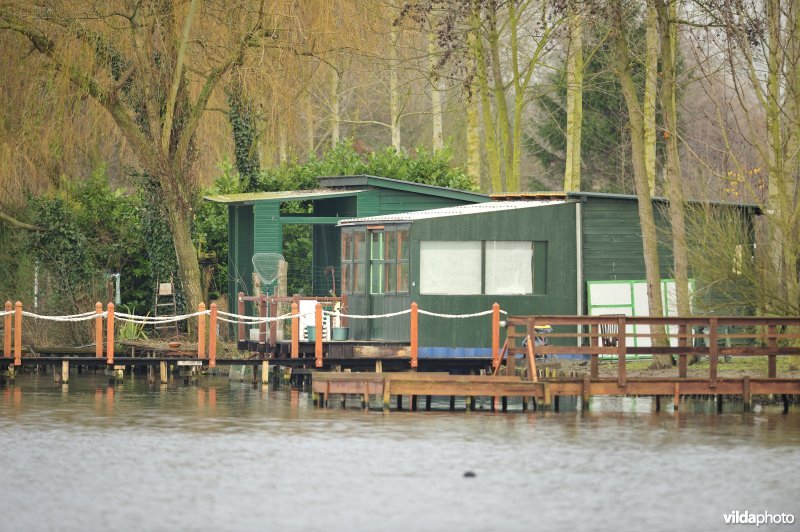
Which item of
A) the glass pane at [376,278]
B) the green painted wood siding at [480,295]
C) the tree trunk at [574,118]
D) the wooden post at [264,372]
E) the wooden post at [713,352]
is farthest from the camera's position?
the tree trunk at [574,118]

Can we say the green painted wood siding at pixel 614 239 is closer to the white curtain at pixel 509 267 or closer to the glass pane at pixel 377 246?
the white curtain at pixel 509 267

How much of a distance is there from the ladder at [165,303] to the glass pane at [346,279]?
4748 millimetres

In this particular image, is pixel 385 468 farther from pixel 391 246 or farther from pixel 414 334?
pixel 391 246

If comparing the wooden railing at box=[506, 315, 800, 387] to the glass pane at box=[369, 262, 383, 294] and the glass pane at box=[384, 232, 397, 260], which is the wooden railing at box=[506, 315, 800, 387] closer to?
the glass pane at box=[384, 232, 397, 260]

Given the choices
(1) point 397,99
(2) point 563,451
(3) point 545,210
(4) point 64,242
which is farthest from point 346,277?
(1) point 397,99

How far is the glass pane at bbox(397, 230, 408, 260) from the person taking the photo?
3175cm

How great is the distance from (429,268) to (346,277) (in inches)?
94.1

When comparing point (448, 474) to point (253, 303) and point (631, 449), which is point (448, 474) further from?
point (253, 303)

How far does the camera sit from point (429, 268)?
3175 centimetres

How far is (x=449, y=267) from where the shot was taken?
104 feet

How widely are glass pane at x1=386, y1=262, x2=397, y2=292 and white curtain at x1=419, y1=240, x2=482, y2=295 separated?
2.10 feet

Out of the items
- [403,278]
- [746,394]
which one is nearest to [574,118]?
[403,278]

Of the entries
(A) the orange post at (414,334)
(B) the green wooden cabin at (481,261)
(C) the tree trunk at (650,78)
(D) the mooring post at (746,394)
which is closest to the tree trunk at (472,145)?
(C) the tree trunk at (650,78)

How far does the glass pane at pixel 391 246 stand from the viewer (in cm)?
3200
